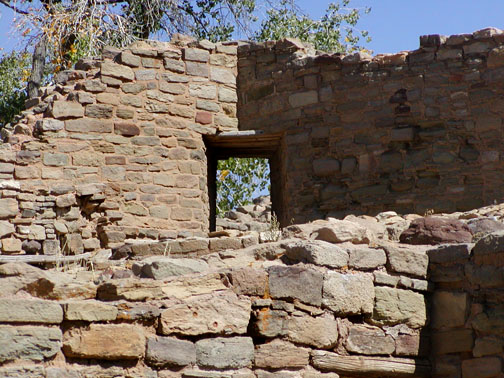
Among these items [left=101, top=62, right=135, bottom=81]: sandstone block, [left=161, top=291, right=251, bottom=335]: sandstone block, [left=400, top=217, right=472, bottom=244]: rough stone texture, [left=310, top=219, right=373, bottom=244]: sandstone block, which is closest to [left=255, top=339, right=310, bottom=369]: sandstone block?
[left=161, top=291, right=251, bottom=335]: sandstone block

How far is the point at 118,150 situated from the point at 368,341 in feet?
14.7

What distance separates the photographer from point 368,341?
5.09 m

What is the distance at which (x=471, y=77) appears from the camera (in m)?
8.71

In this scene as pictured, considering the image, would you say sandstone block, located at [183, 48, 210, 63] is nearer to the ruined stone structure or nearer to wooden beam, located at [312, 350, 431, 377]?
the ruined stone structure

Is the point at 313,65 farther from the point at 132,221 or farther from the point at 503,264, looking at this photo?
the point at 503,264

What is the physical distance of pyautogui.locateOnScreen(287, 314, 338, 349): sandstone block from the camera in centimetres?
480

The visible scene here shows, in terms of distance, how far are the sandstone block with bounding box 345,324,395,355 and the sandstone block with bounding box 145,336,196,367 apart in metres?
1.03

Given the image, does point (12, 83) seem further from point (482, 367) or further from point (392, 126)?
point (482, 367)

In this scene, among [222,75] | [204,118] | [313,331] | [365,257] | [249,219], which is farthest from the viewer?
[249,219]

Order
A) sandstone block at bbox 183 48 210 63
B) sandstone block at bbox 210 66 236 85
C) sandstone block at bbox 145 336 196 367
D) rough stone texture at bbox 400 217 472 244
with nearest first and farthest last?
sandstone block at bbox 145 336 196 367 < rough stone texture at bbox 400 217 472 244 < sandstone block at bbox 183 48 210 63 < sandstone block at bbox 210 66 236 85

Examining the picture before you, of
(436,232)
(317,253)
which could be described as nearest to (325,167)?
(436,232)

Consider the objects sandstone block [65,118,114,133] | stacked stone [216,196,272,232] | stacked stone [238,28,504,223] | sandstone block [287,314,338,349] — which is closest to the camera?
sandstone block [287,314,338,349]

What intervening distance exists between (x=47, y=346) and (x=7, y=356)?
20 centimetres

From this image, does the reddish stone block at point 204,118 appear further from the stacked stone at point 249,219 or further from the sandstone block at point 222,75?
the stacked stone at point 249,219
